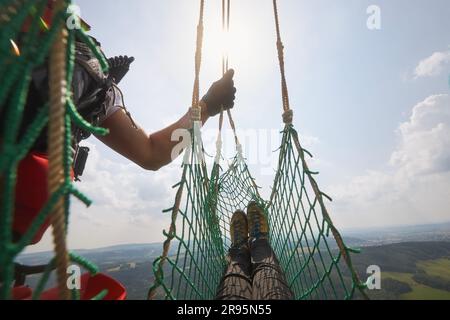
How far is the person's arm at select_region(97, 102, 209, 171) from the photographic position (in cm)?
129

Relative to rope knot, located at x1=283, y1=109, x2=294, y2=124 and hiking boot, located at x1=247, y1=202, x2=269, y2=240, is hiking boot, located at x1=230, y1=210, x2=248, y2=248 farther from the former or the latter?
rope knot, located at x1=283, y1=109, x2=294, y2=124

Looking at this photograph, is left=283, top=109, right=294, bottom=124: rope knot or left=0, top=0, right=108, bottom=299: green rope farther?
left=283, top=109, right=294, bottom=124: rope knot

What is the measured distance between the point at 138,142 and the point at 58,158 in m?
0.87

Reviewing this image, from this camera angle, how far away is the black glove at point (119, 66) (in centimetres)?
127

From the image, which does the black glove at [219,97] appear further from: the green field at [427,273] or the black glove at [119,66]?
the green field at [427,273]

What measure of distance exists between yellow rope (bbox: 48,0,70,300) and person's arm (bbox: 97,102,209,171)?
0.77 meters

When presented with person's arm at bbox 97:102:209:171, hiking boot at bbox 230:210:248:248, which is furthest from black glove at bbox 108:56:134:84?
hiking boot at bbox 230:210:248:248

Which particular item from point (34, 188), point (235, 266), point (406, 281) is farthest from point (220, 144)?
point (406, 281)

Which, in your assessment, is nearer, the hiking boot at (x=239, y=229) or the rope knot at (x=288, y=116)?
the rope knot at (x=288, y=116)

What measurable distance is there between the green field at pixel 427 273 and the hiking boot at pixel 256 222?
1683 inches

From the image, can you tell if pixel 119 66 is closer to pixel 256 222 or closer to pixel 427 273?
pixel 256 222

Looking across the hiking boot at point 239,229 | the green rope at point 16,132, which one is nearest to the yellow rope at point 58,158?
the green rope at point 16,132

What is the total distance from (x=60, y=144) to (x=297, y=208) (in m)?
1.74
